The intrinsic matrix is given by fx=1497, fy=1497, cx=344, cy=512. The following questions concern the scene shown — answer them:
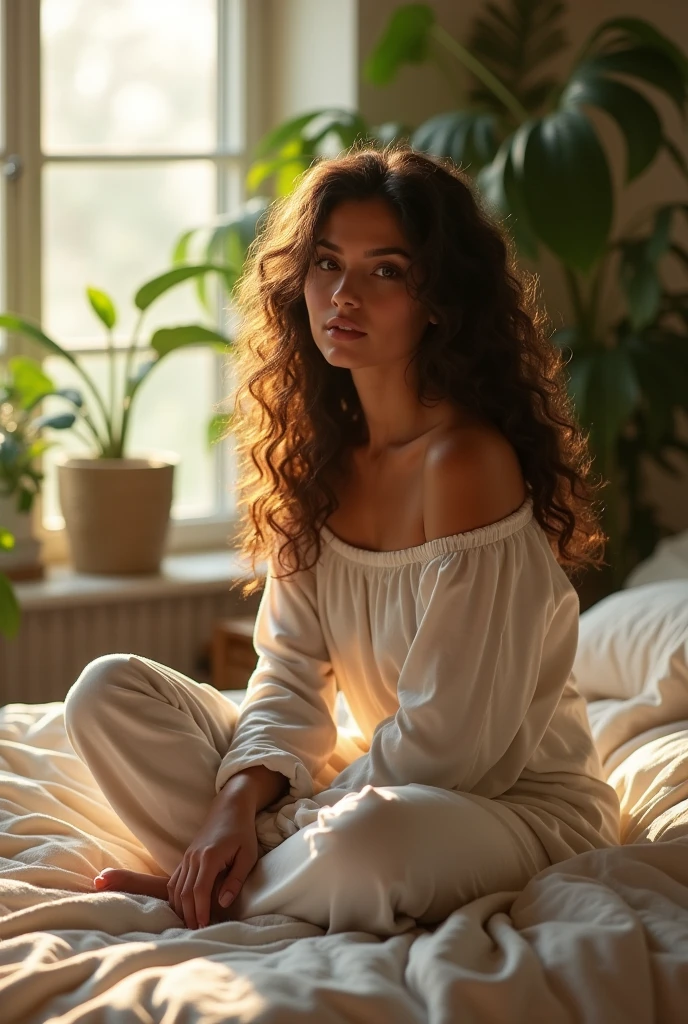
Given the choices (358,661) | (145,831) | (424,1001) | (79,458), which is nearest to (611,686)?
(358,661)

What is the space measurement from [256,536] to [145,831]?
1.56 feet

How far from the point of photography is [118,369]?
11.6 ft

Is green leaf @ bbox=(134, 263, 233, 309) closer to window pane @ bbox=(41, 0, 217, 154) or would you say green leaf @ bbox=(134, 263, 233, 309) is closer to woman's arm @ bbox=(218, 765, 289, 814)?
window pane @ bbox=(41, 0, 217, 154)

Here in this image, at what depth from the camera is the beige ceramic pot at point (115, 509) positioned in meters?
3.15

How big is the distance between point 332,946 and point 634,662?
0.91m

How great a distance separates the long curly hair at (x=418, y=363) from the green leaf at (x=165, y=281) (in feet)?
3.33

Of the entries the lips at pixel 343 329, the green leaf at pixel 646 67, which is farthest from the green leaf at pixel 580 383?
the lips at pixel 343 329

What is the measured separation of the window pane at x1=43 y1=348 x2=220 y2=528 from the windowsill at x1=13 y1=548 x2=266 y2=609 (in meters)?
0.23

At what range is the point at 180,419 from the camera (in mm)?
3656

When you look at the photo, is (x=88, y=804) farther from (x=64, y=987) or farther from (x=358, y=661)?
(x=64, y=987)

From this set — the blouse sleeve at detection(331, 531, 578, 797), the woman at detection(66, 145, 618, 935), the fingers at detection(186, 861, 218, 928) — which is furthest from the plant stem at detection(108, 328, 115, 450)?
the fingers at detection(186, 861, 218, 928)

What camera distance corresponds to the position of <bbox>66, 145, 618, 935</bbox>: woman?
1660 millimetres

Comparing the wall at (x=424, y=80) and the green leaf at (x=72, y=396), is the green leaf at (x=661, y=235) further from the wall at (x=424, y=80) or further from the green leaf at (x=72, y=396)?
the green leaf at (x=72, y=396)

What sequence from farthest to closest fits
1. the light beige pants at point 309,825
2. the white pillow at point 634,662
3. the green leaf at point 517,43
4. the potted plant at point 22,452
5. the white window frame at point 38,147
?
the green leaf at point 517,43, the white window frame at point 38,147, the potted plant at point 22,452, the white pillow at point 634,662, the light beige pants at point 309,825
